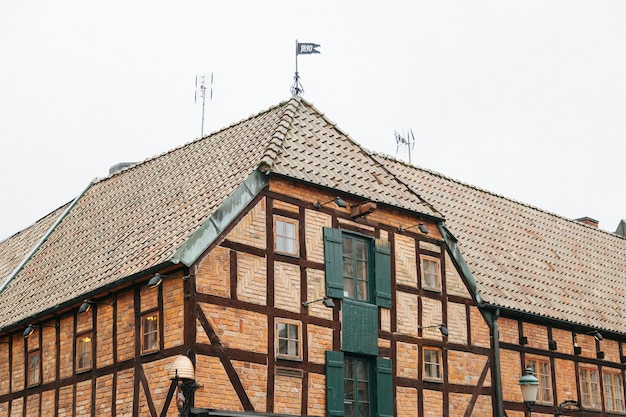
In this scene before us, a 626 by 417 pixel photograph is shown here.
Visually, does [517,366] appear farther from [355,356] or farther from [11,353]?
[11,353]

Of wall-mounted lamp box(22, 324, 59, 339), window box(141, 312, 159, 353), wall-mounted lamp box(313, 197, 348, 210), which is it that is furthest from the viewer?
wall-mounted lamp box(22, 324, 59, 339)

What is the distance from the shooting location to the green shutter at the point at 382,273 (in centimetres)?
2103

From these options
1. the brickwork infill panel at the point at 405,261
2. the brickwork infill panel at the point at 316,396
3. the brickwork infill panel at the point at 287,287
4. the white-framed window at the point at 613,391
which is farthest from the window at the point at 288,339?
the white-framed window at the point at 613,391

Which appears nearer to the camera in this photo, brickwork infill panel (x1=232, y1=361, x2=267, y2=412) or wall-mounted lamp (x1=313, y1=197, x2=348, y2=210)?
brickwork infill panel (x1=232, y1=361, x2=267, y2=412)

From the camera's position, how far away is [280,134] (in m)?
21.4

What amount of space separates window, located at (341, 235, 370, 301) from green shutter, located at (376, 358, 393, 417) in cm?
132

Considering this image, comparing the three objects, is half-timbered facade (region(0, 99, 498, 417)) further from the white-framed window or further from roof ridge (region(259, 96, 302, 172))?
the white-framed window

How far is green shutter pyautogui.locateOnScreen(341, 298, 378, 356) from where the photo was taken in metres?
20.1

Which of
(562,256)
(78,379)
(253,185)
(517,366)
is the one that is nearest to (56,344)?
(78,379)

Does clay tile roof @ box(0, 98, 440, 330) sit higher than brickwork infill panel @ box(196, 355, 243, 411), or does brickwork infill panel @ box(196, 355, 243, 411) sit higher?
clay tile roof @ box(0, 98, 440, 330)

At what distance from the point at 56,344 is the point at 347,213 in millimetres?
6270

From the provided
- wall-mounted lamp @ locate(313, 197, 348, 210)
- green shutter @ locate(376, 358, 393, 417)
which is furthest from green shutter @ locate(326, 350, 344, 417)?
wall-mounted lamp @ locate(313, 197, 348, 210)

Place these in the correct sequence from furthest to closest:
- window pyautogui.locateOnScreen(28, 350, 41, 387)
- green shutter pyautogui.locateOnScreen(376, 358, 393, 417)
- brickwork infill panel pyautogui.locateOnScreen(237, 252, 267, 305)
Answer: window pyautogui.locateOnScreen(28, 350, 41, 387)
green shutter pyautogui.locateOnScreen(376, 358, 393, 417)
brickwork infill panel pyautogui.locateOnScreen(237, 252, 267, 305)

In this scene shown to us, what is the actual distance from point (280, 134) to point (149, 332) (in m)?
4.98
